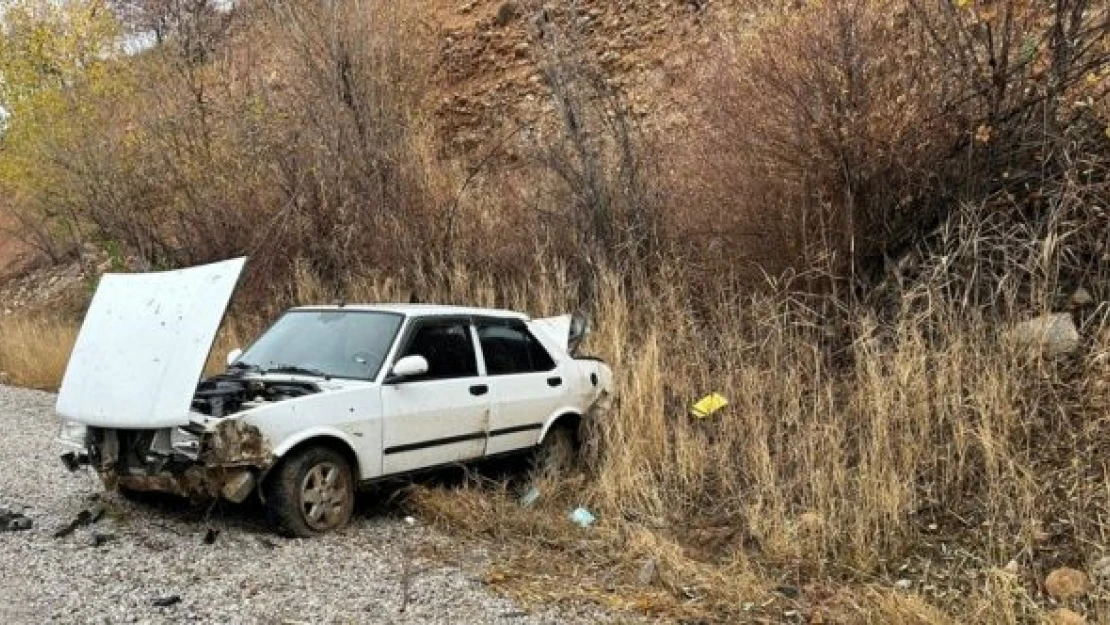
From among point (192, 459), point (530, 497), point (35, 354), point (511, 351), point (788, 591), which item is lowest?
point (788, 591)

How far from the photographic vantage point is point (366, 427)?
6.88 meters

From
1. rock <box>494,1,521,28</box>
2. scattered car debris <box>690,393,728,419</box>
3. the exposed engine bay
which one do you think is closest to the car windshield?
the exposed engine bay

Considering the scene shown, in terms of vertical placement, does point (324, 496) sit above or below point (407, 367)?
below

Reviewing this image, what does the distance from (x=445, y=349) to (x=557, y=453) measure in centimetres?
149

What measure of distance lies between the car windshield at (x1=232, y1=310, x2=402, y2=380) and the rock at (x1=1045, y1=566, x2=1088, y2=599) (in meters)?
4.54

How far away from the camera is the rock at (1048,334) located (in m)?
7.16

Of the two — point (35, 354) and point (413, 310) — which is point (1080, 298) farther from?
point (35, 354)

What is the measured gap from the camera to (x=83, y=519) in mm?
6996

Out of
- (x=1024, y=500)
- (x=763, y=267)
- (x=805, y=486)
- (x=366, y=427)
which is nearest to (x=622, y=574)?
(x=805, y=486)

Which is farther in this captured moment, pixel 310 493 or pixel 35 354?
pixel 35 354

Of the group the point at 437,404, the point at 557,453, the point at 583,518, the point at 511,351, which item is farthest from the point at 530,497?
the point at 511,351

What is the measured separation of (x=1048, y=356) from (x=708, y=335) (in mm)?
3197

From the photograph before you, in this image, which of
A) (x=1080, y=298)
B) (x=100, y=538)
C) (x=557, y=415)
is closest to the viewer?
(x=100, y=538)

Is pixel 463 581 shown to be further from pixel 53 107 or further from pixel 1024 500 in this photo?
pixel 53 107
